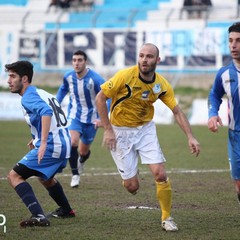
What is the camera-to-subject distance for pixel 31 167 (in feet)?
30.3

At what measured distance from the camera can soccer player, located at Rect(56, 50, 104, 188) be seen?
1404 cm

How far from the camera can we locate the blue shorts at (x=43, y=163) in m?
9.23

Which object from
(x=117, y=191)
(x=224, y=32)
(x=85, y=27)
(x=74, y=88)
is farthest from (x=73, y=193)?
(x=85, y=27)

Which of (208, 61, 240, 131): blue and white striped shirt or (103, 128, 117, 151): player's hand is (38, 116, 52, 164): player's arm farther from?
(208, 61, 240, 131): blue and white striped shirt

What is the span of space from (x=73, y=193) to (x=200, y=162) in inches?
214

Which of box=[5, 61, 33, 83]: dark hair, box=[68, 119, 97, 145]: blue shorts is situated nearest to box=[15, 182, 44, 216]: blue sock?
box=[5, 61, 33, 83]: dark hair

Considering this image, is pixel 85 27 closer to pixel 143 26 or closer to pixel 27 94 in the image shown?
pixel 143 26

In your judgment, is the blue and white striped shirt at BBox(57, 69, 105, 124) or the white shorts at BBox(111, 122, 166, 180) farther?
the blue and white striped shirt at BBox(57, 69, 105, 124)

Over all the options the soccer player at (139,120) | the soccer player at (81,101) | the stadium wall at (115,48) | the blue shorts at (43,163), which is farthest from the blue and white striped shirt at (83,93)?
the stadium wall at (115,48)

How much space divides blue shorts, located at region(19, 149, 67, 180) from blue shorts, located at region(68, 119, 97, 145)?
4654 millimetres

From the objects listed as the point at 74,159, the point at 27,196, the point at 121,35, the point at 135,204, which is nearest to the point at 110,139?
the point at 27,196

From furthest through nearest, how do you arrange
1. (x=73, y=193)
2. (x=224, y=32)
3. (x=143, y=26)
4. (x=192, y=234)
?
(x=143, y=26)
(x=224, y=32)
(x=73, y=193)
(x=192, y=234)

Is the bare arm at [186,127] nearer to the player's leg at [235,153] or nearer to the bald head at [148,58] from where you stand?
the player's leg at [235,153]

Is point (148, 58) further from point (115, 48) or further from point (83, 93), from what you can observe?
point (115, 48)
